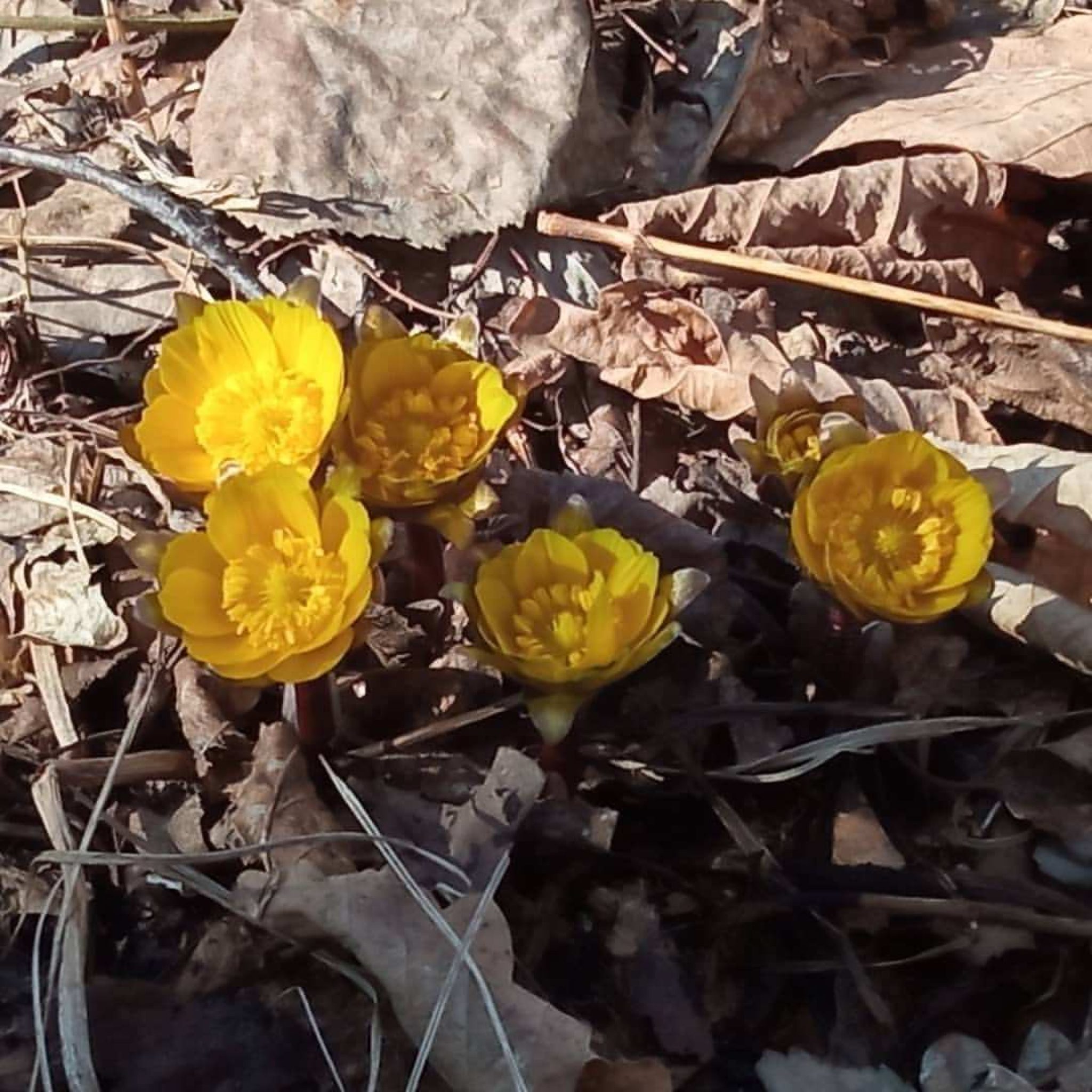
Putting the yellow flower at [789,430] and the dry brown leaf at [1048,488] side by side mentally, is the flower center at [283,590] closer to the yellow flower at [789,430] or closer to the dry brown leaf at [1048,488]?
the yellow flower at [789,430]

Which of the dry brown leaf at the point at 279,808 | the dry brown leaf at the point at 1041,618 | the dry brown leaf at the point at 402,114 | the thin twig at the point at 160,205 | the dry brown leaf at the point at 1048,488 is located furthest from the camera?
the dry brown leaf at the point at 402,114

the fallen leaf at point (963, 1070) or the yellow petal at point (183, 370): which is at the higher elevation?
the yellow petal at point (183, 370)

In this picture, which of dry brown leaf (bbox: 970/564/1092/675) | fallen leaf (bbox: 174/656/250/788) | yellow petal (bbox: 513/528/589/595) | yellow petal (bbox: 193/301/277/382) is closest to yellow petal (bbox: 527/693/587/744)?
yellow petal (bbox: 513/528/589/595)

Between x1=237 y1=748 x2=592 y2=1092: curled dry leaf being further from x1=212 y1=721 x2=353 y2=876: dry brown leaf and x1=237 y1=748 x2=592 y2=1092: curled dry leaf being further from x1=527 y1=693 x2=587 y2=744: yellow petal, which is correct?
x1=527 y1=693 x2=587 y2=744: yellow petal

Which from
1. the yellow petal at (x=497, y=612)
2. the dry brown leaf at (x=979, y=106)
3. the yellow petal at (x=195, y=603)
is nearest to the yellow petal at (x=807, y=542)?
the yellow petal at (x=497, y=612)

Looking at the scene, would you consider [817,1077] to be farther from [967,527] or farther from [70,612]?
[70,612]

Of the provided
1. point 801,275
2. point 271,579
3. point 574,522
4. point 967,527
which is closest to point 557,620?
point 574,522
